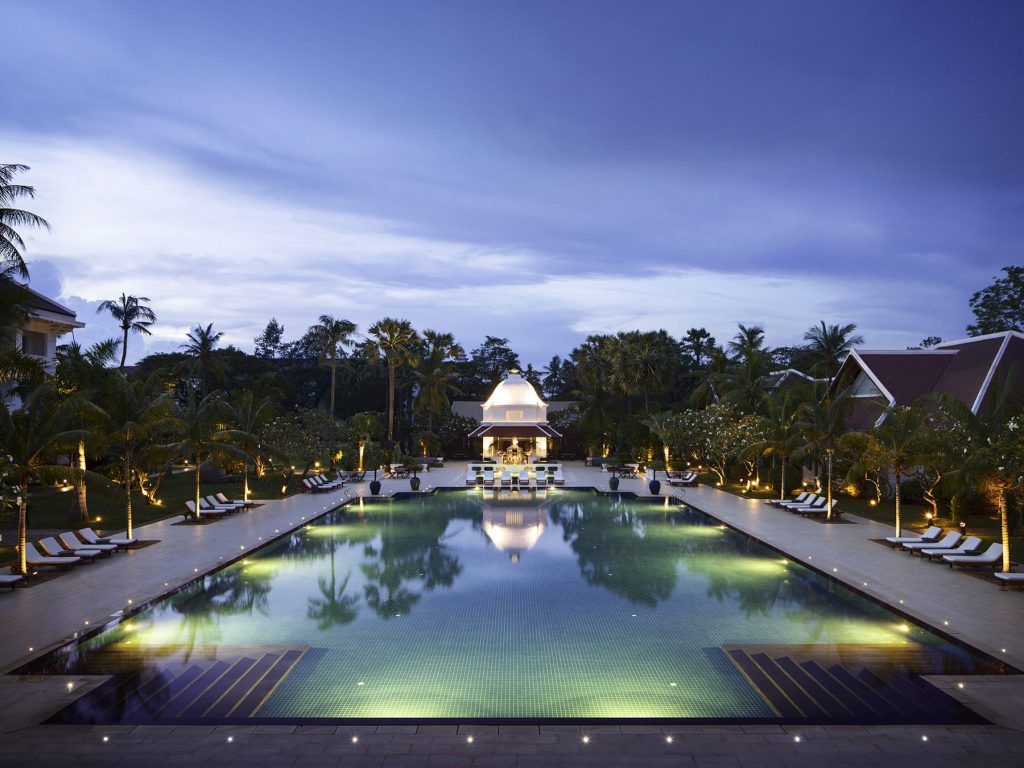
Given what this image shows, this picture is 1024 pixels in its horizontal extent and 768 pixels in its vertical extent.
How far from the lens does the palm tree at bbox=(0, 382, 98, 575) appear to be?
13422 mm

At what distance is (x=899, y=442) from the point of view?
17.7 m

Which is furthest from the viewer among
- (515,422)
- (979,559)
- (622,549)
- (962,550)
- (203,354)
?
(515,422)

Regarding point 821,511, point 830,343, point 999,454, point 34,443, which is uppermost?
point 830,343

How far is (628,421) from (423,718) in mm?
39025

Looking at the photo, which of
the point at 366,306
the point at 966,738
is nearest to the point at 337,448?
the point at 966,738

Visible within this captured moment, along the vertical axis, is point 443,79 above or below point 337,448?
above

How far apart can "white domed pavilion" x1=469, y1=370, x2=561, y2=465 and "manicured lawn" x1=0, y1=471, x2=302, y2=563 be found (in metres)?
17.0

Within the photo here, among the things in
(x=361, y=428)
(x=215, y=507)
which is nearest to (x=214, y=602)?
(x=215, y=507)

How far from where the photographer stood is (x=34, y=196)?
14.0m

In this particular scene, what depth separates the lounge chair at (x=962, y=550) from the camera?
48.8ft

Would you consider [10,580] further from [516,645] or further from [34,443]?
[516,645]

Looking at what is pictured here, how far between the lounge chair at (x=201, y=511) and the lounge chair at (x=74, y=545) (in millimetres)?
5451

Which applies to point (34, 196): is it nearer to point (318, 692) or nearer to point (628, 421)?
point (318, 692)

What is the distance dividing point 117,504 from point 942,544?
975 inches
